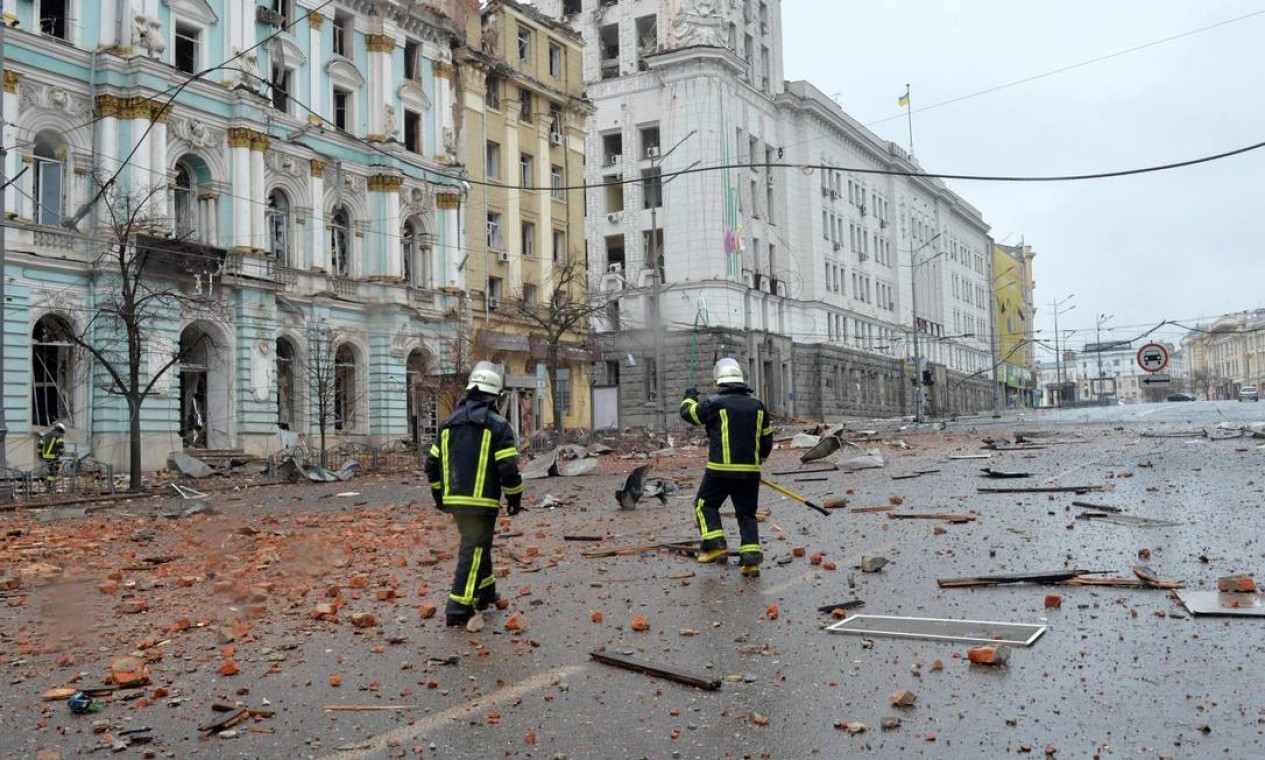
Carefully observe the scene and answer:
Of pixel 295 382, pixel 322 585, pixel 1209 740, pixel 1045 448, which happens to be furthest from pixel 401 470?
pixel 1209 740

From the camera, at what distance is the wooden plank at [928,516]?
12303 millimetres

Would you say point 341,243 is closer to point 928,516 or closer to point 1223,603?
point 928,516

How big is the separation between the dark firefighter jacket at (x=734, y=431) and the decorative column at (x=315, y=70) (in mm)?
28446

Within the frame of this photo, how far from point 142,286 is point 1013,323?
112340mm

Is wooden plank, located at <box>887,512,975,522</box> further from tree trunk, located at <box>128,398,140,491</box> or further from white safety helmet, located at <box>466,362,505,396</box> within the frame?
tree trunk, located at <box>128,398,140,491</box>

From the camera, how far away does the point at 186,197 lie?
3103cm

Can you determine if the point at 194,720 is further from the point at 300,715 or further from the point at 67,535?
the point at 67,535

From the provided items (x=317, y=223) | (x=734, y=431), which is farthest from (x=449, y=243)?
(x=734, y=431)

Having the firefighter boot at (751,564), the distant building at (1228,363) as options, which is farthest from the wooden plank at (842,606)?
the distant building at (1228,363)

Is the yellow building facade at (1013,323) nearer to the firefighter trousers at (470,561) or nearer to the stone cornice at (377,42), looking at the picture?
the stone cornice at (377,42)

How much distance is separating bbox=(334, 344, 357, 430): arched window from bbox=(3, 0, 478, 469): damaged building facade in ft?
0.23

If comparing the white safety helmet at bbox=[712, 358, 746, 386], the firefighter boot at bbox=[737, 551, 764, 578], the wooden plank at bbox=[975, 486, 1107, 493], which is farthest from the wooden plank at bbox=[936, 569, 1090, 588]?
the wooden plank at bbox=[975, 486, 1107, 493]

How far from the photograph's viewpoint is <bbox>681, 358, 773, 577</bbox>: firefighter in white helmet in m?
9.49

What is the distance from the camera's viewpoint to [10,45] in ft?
84.4
